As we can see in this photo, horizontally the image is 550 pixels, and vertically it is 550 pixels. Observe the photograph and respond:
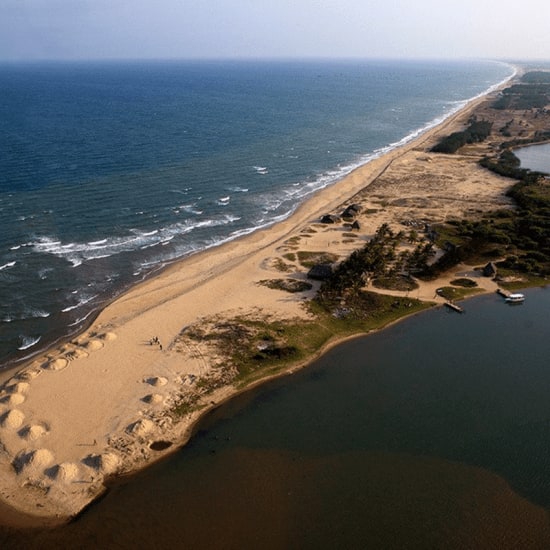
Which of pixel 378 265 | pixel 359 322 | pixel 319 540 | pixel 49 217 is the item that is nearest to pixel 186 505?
pixel 319 540

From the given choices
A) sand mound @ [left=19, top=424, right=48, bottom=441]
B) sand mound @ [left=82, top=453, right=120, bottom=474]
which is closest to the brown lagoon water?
sand mound @ [left=82, top=453, right=120, bottom=474]

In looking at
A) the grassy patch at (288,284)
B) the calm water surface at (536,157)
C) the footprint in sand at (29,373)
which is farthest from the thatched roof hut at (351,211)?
the calm water surface at (536,157)

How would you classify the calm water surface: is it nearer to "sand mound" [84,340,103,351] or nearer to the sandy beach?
the sandy beach

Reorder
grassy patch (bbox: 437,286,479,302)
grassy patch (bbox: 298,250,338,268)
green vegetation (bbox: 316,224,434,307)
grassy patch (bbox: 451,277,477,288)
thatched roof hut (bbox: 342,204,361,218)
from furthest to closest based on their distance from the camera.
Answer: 1. thatched roof hut (bbox: 342,204,361,218)
2. grassy patch (bbox: 298,250,338,268)
3. grassy patch (bbox: 451,277,477,288)
4. grassy patch (bbox: 437,286,479,302)
5. green vegetation (bbox: 316,224,434,307)

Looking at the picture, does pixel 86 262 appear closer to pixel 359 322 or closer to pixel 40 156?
pixel 359 322

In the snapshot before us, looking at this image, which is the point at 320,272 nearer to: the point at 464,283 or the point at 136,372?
the point at 464,283
